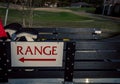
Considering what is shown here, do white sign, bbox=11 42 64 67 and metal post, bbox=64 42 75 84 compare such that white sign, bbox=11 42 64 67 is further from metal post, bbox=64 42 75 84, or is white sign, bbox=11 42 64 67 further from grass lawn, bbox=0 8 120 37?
grass lawn, bbox=0 8 120 37

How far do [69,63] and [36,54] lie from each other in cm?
34

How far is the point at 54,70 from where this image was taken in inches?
128

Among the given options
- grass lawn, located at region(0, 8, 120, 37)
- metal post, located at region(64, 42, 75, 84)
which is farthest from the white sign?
grass lawn, located at region(0, 8, 120, 37)

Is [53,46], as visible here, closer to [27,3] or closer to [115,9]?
[27,3]

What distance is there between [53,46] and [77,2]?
148698mm

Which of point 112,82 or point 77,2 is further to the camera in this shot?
point 77,2

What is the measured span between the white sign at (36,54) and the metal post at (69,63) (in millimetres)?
66

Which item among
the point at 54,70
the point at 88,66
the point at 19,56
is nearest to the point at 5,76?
the point at 19,56

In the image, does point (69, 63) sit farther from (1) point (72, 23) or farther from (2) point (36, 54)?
(1) point (72, 23)

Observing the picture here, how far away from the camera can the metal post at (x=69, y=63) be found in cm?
311

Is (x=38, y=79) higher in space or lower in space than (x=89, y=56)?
lower

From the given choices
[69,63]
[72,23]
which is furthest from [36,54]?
[72,23]

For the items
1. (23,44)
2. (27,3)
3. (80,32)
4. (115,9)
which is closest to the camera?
(23,44)

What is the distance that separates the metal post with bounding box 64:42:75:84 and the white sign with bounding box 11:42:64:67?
7 centimetres
